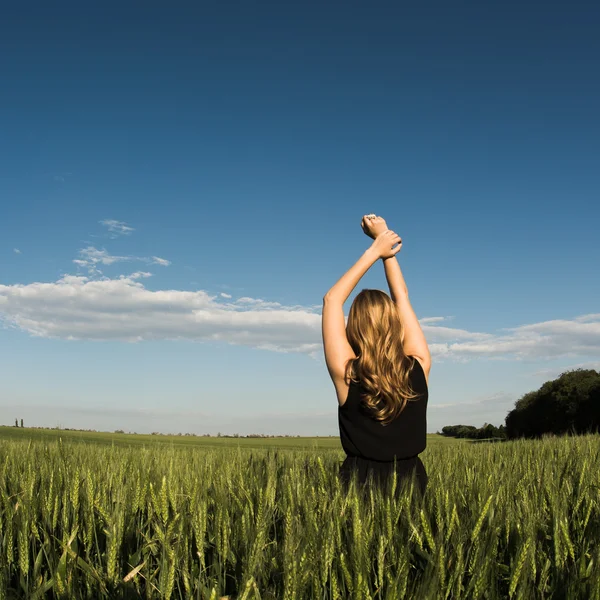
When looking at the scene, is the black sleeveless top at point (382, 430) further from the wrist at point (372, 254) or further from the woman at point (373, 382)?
the wrist at point (372, 254)

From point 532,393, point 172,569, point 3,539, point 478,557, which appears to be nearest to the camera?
point 172,569

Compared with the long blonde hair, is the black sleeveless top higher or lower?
lower

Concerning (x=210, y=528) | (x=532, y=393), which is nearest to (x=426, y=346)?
(x=210, y=528)

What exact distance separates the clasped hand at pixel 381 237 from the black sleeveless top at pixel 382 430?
0.83 m

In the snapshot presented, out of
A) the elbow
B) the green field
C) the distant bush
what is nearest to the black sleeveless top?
the elbow

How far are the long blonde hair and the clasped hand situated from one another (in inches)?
15.9

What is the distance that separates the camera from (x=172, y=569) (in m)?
1.56

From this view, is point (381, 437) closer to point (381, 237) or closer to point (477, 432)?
point (381, 237)

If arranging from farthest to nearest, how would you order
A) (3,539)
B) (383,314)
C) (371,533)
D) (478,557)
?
(383,314) < (3,539) < (371,533) < (478,557)

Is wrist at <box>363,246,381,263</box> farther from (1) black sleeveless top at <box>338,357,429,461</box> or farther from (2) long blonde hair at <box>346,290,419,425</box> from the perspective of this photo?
(1) black sleeveless top at <box>338,357,429,461</box>

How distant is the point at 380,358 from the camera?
3484 mm

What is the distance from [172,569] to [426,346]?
267 centimetres

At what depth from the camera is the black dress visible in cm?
360

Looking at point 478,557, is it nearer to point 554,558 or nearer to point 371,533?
point 371,533
